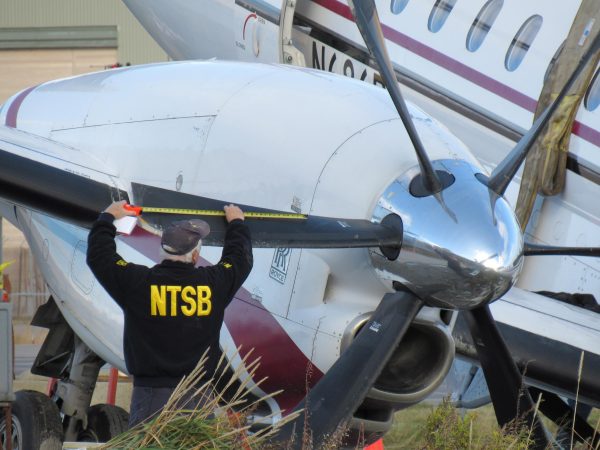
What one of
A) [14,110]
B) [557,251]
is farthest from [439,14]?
[557,251]

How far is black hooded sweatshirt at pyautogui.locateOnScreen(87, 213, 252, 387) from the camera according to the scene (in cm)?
507

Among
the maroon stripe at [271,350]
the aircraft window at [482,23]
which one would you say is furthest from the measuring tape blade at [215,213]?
the aircraft window at [482,23]

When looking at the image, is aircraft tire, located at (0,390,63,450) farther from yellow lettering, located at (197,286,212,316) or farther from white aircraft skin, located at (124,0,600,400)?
white aircraft skin, located at (124,0,600,400)

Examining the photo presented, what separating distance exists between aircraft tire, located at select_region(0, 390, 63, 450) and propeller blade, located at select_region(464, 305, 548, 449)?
3180 mm

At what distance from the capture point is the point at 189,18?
1252 cm

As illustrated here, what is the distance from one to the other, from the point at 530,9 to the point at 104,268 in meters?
5.38

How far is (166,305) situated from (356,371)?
1.04m

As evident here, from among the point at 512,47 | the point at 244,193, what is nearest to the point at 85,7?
the point at 512,47

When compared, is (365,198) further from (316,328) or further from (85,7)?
(85,7)

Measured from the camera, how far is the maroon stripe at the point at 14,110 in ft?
27.2

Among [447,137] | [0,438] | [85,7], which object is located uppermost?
[447,137]

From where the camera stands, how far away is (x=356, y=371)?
5.43 metres

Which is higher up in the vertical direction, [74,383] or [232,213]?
[232,213]

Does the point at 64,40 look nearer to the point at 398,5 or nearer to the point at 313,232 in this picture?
the point at 398,5
